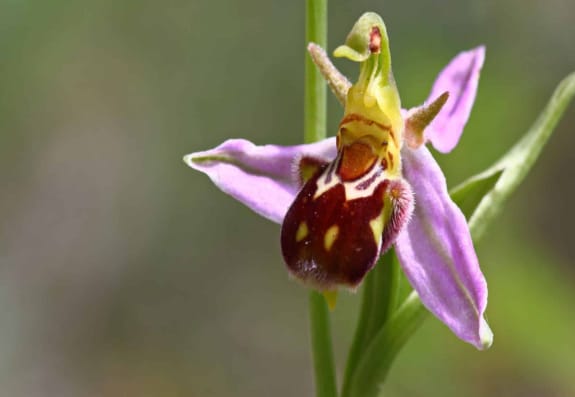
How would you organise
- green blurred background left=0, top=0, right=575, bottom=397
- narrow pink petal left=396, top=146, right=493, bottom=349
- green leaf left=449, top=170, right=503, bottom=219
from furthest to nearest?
green blurred background left=0, top=0, right=575, bottom=397, green leaf left=449, top=170, right=503, bottom=219, narrow pink petal left=396, top=146, right=493, bottom=349

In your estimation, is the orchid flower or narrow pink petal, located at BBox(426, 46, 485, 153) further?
narrow pink petal, located at BBox(426, 46, 485, 153)

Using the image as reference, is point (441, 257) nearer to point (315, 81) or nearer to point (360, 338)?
point (360, 338)

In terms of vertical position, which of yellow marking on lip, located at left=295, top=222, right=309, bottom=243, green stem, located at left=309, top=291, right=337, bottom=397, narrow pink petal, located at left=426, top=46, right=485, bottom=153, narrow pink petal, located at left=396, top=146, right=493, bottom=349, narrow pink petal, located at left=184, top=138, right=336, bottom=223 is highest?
narrow pink petal, located at left=426, top=46, right=485, bottom=153

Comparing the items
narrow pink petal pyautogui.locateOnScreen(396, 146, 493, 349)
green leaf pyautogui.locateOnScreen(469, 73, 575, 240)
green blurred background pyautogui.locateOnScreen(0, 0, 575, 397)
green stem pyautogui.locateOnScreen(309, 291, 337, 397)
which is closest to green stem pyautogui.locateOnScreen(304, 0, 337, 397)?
green stem pyautogui.locateOnScreen(309, 291, 337, 397)

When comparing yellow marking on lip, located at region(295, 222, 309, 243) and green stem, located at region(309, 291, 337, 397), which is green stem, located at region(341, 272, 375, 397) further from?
yellow marking on lip, located at region(295, 222, 309, 243)

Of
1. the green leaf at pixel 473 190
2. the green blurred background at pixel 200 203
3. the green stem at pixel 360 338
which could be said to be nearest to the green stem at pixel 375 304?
the green stem at pixel 360 338

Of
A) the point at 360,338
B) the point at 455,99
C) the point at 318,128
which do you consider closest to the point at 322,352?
the point at 360,338

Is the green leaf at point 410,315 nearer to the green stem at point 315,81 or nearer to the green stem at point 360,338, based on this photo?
the green stem at point 360,338
